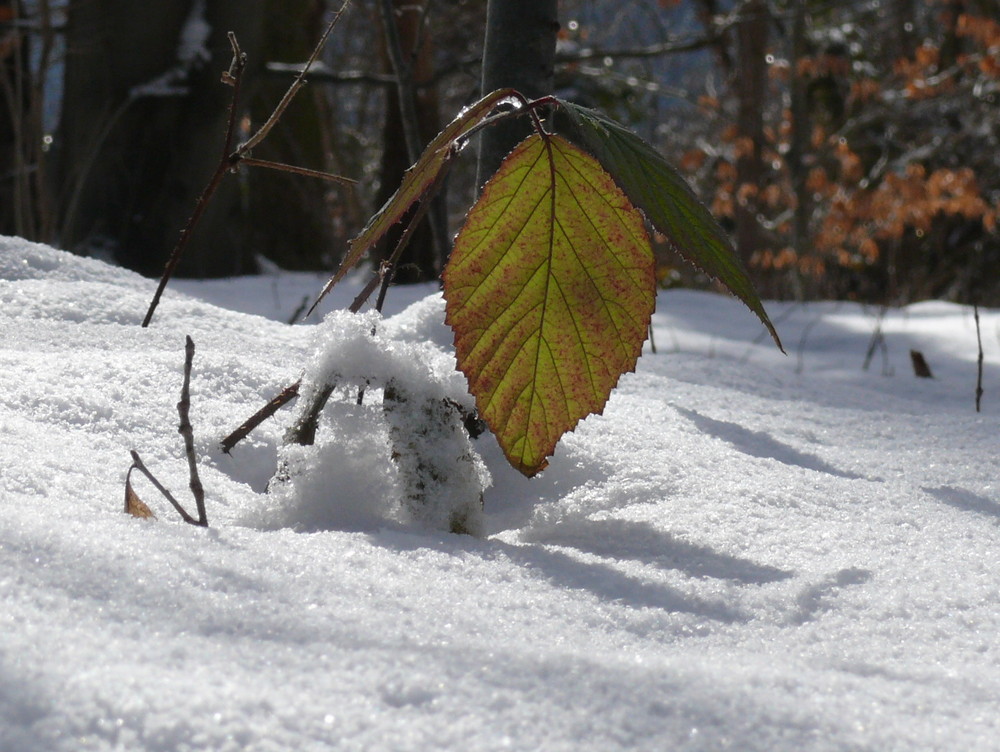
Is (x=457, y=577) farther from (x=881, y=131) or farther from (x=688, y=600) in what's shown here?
(x=881, y=131)

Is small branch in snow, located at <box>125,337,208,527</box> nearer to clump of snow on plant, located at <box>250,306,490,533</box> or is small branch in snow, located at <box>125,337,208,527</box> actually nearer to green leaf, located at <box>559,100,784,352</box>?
clump of snow on plant, located at <box>250,306,490,533</box>

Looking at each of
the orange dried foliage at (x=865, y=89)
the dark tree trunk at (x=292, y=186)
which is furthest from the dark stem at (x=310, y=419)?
the orange dried foliage at (x=865, y=89)

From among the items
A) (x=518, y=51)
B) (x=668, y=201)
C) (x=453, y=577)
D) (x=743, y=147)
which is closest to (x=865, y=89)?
(x=743, y=147)

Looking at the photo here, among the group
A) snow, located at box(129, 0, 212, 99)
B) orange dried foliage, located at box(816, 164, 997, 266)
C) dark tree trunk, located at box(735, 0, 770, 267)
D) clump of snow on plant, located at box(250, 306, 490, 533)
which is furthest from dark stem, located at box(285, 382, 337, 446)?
dark tree trunk, located at box(735, 0, 770, 267)

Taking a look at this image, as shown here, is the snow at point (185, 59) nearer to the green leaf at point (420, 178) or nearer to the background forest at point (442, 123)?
the background forest at point (442, 123)

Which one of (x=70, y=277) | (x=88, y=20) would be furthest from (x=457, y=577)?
(x=88, y=20)

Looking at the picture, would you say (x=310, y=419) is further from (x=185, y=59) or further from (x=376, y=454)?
(x=185, y=59)
